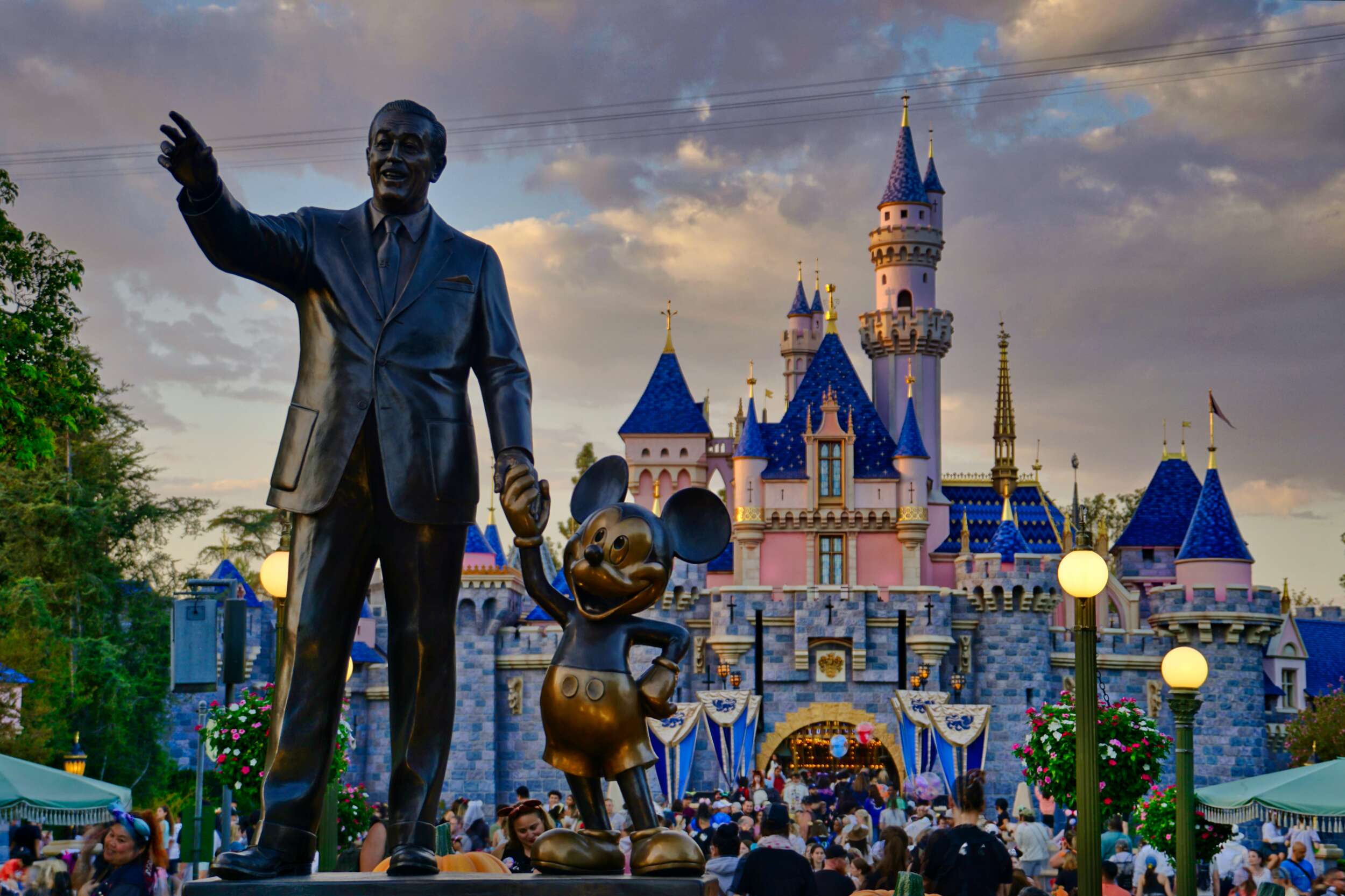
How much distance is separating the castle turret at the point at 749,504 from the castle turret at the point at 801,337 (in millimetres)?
12261

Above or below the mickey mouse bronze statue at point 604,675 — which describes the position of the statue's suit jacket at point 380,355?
above

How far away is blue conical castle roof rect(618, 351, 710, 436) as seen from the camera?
139 feet

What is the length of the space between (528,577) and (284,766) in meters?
0.85

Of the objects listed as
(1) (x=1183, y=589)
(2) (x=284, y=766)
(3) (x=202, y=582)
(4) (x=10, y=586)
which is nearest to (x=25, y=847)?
(3) (x=202, y=582)

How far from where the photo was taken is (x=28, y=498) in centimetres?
2934

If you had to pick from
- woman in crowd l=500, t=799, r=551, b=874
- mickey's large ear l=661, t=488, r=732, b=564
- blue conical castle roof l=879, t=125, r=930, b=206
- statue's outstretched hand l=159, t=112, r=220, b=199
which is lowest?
woman in crowd l=500, t=799, r=551, b=874

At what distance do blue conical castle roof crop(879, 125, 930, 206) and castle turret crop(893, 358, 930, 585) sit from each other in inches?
245

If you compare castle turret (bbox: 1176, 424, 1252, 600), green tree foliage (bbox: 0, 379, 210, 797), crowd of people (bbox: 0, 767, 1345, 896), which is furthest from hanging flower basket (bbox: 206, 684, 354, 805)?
castle turret (bbox: 1176, 424, 1252, 600)

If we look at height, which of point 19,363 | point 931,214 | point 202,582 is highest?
point 931,214

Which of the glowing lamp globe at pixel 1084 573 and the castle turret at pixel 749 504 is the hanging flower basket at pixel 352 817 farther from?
the castle turret at pixel 749 504

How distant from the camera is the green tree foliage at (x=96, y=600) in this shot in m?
27.9

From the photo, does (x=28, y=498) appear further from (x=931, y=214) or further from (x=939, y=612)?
(x=931, y=214)

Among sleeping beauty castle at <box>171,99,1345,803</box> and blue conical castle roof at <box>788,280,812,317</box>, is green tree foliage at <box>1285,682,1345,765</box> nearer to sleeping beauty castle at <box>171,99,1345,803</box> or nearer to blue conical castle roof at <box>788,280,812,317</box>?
sleeping beauty castle at <box>171,99,1345,803</box>

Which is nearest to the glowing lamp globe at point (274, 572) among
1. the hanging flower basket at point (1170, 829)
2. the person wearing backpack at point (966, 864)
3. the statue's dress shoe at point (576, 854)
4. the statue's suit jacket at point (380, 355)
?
the person wearing backpack at point (966, 864)
